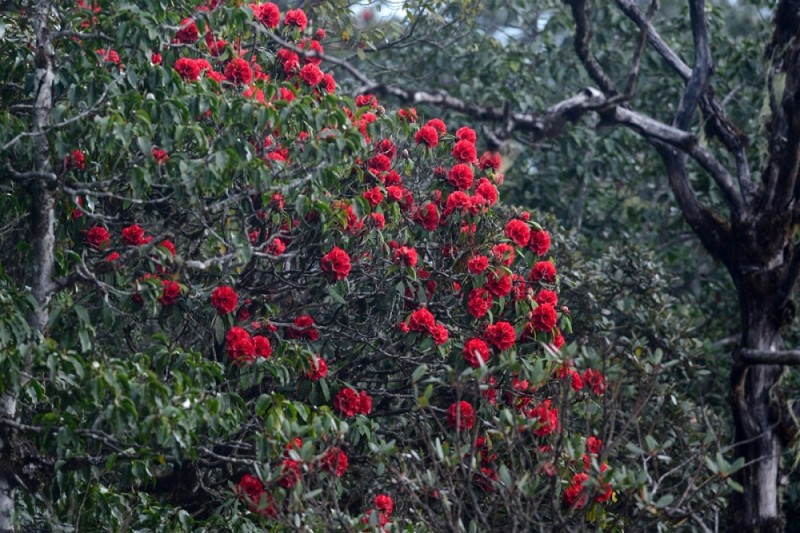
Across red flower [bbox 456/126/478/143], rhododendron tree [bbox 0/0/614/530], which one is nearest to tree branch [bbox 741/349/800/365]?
rhododendron tree [bbox 0/0/614/530]

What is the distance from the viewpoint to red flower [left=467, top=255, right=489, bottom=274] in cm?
541

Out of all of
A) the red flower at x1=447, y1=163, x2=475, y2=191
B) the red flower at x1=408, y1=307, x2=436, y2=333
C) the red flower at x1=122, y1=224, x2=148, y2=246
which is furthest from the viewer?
the red flower at x1=447, y1=163, x2=475, y2=191

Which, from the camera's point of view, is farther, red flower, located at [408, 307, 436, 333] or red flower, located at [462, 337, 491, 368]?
red flower, located at [408, 307, 436, 333]

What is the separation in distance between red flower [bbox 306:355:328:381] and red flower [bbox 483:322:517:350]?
0.85 meters

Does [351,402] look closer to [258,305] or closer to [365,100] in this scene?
[258,305]

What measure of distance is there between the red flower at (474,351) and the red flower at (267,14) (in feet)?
6.76

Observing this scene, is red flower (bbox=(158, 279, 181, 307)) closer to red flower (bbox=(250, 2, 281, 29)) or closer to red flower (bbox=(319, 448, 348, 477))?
red flower (bbox=(319, 448, 348, 477))

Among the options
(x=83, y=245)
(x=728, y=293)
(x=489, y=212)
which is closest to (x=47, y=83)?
(x=83, y=245)

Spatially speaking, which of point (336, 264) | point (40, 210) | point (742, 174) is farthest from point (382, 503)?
point (742, 174)

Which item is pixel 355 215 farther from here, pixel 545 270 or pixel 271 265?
A: pixel 545 270

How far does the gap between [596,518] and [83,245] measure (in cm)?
272

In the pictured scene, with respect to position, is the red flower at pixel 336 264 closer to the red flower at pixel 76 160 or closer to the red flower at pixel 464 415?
the red flower at pixel 464 415

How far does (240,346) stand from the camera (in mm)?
5000

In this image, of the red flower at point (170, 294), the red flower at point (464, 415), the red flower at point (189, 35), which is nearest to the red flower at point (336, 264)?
the red flower at point (170, 294)
